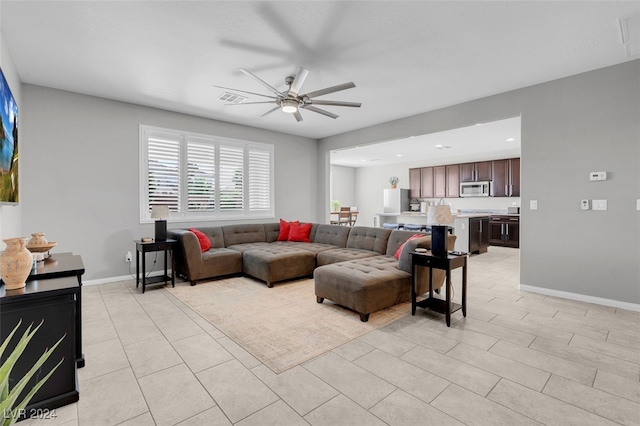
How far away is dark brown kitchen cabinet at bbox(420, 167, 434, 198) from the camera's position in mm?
9758

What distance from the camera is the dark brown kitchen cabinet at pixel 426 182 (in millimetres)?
9758

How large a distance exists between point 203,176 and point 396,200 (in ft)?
21.3

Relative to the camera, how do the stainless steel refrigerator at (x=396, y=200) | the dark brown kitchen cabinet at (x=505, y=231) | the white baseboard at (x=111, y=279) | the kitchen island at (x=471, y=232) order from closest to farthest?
the white baseboard at (x=111, y=279) → the kitchen island at (x=471, y=232) → the dark brown kitchen cabinet at (x=505, y=231) → the stainless steel refrigerator at (x=396, y=200)

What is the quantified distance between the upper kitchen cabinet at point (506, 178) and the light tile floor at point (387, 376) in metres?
5.49

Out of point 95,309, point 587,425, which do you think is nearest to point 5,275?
point 95,309

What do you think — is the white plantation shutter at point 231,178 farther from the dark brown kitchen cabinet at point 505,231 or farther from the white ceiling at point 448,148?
the dark brown kitchen cabinet at point 505,231

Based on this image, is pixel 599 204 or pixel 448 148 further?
pixel 448 148

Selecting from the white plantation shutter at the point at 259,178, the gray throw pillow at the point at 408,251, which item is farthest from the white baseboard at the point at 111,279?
the gray throw pillow at the point at 408,251

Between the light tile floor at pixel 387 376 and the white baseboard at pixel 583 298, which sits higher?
the white baseboard at pixel 583 298

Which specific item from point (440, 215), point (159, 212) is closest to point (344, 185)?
point (159, 212)

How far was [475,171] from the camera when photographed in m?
8.77

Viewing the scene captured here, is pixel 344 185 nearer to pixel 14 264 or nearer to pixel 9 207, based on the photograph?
pixel 9 207

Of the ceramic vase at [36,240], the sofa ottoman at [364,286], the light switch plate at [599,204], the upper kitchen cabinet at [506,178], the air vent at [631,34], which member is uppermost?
the air vent at [631,34]

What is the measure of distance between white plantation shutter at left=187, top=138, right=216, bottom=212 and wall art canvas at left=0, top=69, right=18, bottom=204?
244 centimetres
